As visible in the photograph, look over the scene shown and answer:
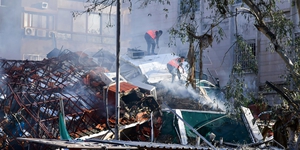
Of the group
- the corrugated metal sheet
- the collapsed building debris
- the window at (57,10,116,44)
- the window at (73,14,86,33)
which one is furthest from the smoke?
the window at (73,14,86,33)

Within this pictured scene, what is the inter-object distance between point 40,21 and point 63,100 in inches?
832

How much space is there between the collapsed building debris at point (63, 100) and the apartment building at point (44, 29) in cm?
1488

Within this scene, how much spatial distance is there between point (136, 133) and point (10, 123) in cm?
400

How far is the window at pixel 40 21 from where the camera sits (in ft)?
113

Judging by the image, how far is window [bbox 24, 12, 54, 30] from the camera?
34.4 metres

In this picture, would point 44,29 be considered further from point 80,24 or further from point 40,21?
point 80,24

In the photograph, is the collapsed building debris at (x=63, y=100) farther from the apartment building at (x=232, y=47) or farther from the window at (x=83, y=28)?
the window at (x=83, y=28)

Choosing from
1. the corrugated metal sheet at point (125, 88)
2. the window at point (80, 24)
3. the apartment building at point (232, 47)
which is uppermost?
the window at point (80, 24)

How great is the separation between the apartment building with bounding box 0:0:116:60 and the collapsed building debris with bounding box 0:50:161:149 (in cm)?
1488

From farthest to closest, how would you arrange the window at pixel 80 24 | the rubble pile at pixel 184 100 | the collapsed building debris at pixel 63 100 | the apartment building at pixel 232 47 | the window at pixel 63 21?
the window at pixel 80 24
the window at pixel 63 21
the apartment building at pixel 232 47
the rubble pile at pixel 184 100
the collapsed building debris at pixel 63 100

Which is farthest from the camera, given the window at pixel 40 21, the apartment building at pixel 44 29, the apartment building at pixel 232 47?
the window at pixel 40 21

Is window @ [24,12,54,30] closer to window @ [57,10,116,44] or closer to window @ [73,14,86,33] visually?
window @ [57,10,116,44]

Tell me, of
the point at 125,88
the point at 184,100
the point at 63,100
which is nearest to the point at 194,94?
the point at 184,100

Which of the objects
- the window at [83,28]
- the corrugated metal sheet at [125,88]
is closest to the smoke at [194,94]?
the corrugated metal sheet at [125,88]
